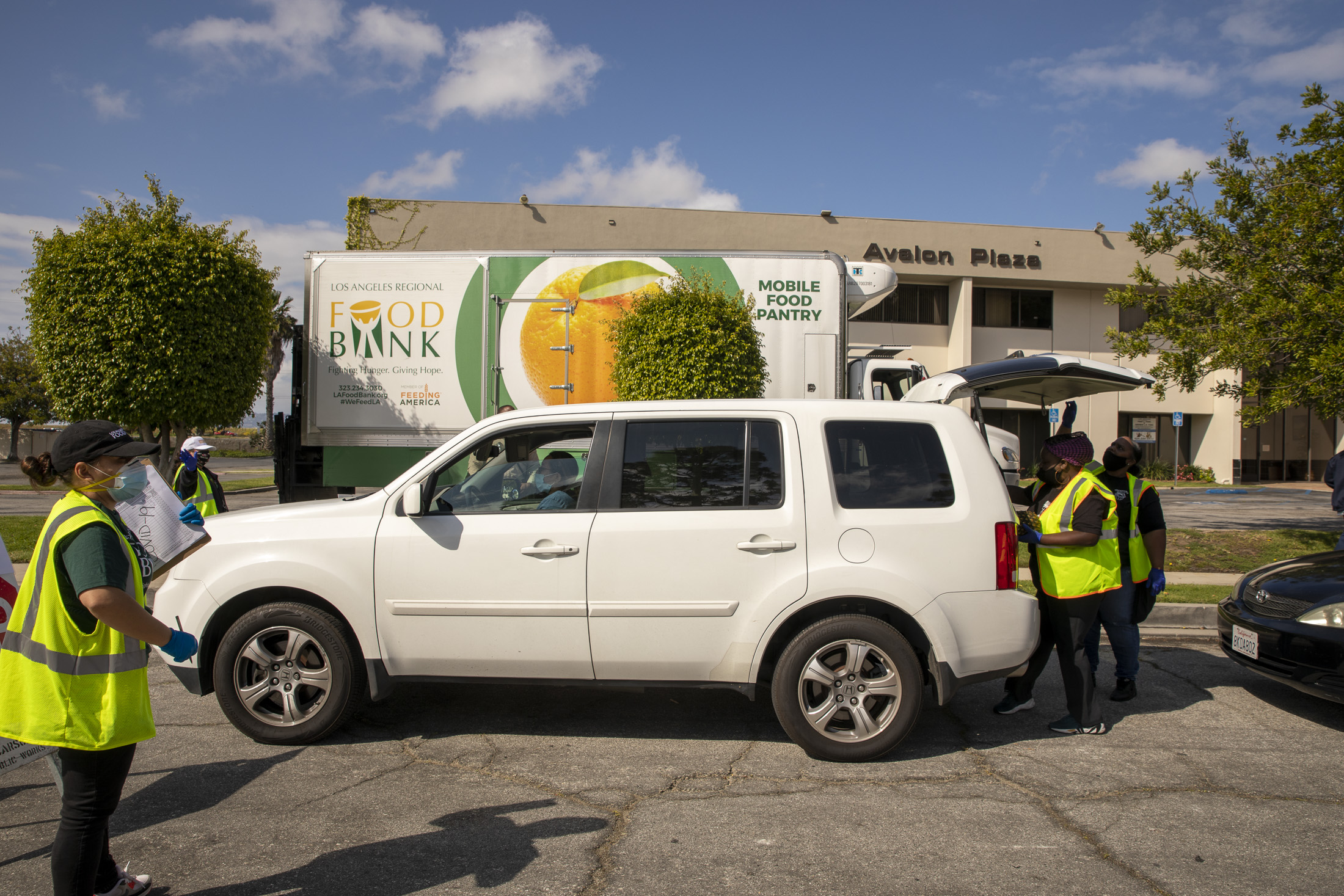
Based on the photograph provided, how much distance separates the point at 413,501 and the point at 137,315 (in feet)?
27.3

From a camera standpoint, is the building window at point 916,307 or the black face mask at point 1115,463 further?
the building window at point 916,307

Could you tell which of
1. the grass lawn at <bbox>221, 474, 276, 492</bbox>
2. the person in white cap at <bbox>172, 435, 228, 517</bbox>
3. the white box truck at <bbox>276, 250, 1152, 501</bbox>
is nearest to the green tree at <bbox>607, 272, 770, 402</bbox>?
the white box truck at <bbox>276, 250, 1152, 501</bbox>

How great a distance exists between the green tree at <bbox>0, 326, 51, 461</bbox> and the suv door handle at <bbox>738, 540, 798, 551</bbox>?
149 feet

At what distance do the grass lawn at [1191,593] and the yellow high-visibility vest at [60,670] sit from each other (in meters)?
7.33

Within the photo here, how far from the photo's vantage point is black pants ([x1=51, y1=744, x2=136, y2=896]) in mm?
Result: 2492

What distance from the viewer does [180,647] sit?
2674 mm

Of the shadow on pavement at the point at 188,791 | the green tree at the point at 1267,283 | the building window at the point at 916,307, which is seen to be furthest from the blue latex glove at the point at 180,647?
the building window at the point at 916,307

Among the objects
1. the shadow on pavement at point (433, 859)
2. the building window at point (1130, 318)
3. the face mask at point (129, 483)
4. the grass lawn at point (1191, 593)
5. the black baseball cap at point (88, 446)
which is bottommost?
the shadow on pavement at point (433, 859)

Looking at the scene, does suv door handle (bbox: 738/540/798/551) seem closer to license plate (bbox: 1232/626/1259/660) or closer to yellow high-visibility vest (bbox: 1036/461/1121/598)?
yellow high-visibility vest (bbox: 1036/461/1121/598)

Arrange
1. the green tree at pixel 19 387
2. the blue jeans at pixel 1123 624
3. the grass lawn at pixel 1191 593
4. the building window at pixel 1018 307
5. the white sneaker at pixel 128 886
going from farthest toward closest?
1. the green tree at pixel 19 387
2. the building window at pixel 1018 307
3. the grass lawn at pixel 1191 593
4. the blue jeans at pixel 1123 624
5. the white sneaker at pixel 128 886

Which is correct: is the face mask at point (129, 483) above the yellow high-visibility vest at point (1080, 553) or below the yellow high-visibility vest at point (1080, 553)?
above

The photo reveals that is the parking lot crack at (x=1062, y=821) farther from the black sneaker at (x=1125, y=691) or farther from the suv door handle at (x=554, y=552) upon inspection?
the suv door handle at (x=554, y=552)

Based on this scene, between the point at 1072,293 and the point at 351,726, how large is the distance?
103 feet

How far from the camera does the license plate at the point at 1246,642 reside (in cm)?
504
